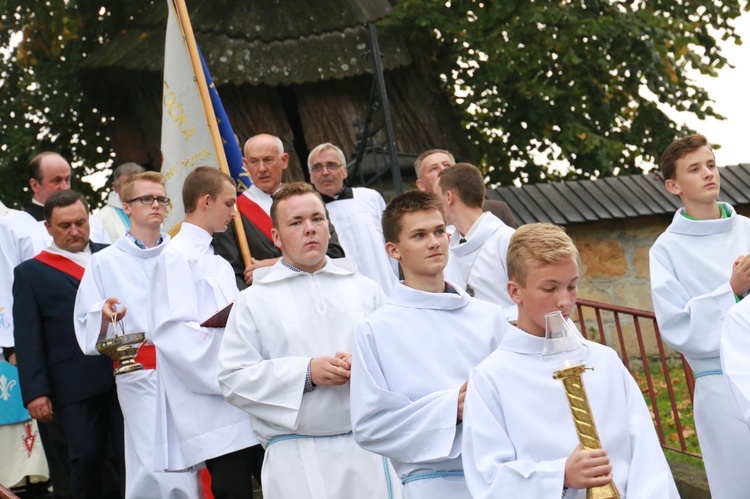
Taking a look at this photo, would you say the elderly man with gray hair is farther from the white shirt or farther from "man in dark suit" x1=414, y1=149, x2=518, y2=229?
the white shirt

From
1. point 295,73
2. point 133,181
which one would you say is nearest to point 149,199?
point 133,181

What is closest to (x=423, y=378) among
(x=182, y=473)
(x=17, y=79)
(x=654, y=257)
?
(x=654, y=257)

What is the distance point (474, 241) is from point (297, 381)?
1770 mm

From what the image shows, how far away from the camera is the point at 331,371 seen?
192 inches

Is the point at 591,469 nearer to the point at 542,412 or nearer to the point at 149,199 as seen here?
the point at 542,412

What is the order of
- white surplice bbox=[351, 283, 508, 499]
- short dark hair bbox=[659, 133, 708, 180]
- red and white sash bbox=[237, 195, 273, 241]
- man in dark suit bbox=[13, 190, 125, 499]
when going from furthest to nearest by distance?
red and white sash bbox=[237, 195, 273, 241], man in dark suit bbox=[13, 190, 125, 499], short dark hair bbox=[659, 133, 708, 180], white surplice bbox=[351, 283, 508, 499]

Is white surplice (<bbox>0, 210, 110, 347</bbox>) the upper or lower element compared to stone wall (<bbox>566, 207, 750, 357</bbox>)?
upper

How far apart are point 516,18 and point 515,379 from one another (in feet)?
28.1

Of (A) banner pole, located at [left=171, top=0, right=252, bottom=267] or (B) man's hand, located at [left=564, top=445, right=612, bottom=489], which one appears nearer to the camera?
(B) man's hand, located at [left=564, top=445, right=612, bottom=489]

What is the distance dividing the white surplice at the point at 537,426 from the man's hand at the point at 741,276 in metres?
1.56

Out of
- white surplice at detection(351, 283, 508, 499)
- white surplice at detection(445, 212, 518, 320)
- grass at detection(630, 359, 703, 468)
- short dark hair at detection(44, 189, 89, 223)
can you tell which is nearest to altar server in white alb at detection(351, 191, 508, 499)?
white surplice at detection(351, 283, 508, 499)

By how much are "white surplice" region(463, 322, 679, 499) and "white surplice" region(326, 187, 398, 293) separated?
396 centimetres

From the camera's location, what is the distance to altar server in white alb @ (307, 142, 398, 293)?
312 inches

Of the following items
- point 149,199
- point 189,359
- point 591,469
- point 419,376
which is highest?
point 149,199
